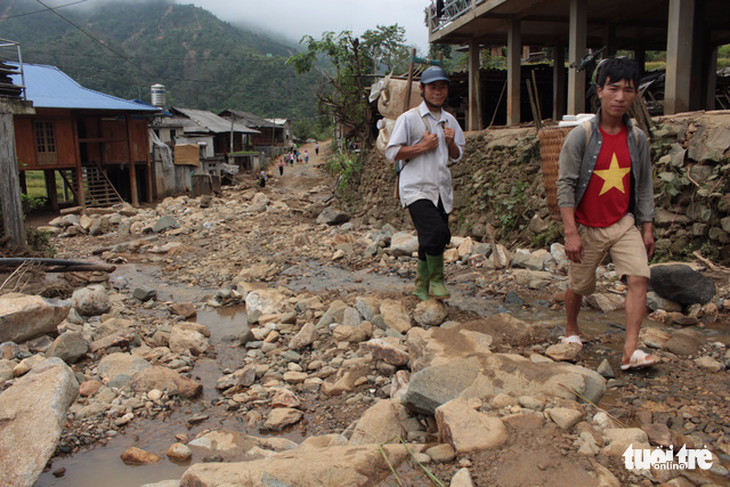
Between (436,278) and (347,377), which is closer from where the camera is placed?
(347,377)

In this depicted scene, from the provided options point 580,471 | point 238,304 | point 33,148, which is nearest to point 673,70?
point 238,304

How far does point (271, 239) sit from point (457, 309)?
713 centimetres

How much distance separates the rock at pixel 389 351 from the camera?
3.68 m

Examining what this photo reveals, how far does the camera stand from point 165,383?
385cm

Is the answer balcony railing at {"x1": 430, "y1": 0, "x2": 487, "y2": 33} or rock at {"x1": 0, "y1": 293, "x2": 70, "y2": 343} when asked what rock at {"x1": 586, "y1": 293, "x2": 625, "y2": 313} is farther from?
balcony railing at {"x1": 430, "y1": 0, "x2": 487, "y2": 33}

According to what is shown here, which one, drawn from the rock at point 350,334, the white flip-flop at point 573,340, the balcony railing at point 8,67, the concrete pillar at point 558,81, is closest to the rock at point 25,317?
the rock at point 350,334

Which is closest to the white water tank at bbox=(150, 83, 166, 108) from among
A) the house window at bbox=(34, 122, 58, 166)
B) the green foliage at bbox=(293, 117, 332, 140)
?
the house window at bbox=(34, 122, 58, 166)

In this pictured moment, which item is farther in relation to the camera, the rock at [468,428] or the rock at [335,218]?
the rock at [335,218]

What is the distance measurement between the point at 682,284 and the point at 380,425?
3.04 m

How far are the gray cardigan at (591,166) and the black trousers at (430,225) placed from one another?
3.77 ft

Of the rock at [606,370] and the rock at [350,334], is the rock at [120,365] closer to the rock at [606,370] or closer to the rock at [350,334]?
the rock at [350,334]

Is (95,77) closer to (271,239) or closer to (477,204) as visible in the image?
(271,239)

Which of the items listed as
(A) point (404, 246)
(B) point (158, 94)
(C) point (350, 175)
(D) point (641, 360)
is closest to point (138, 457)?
(D) point (641, 360)

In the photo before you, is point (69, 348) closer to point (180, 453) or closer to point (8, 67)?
point (180, 453)
